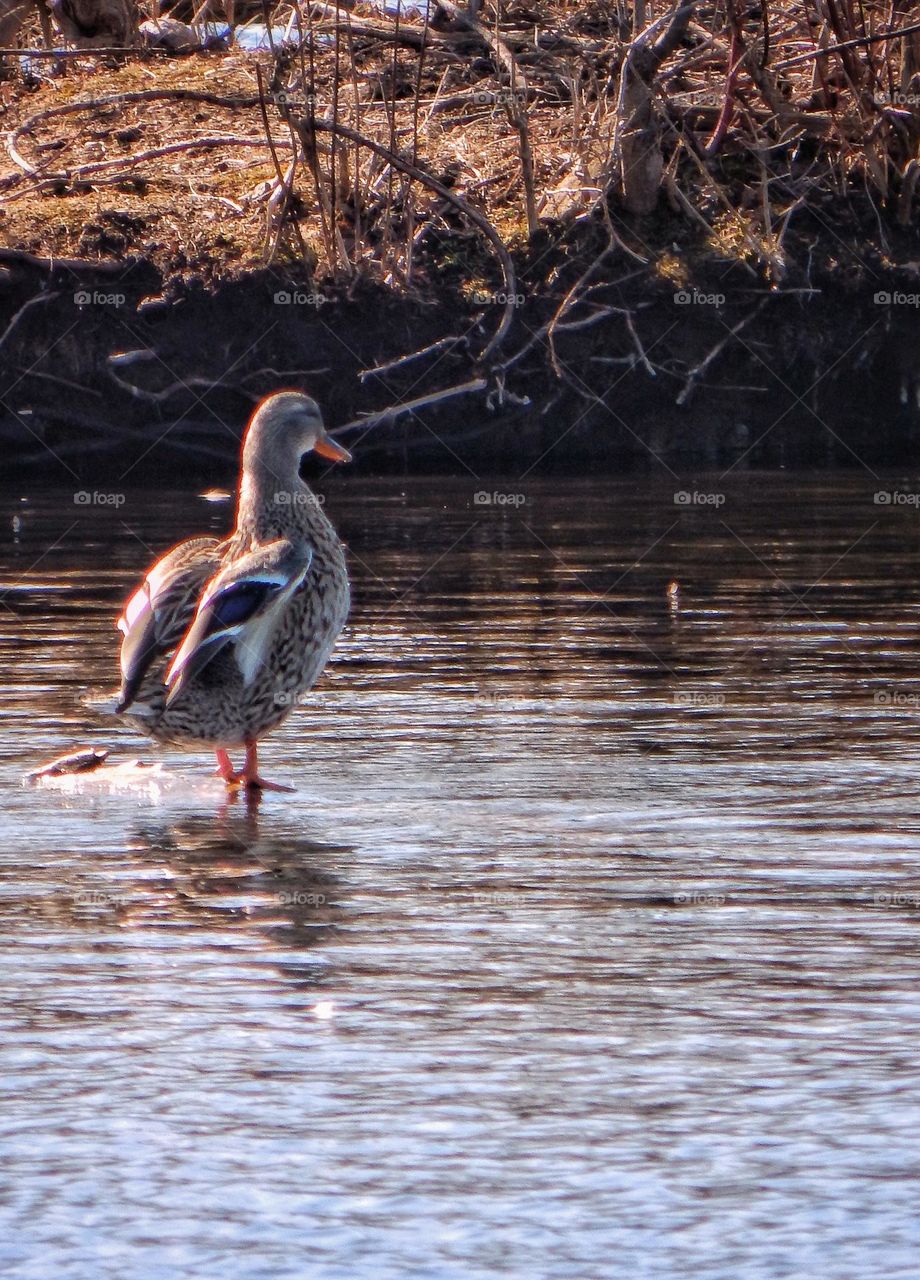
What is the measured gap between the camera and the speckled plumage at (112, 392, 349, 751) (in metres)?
6.76

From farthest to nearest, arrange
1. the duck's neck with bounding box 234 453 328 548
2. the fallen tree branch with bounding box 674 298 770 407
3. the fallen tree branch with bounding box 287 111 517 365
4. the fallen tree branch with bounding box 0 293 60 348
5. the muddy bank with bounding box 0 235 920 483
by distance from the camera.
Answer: the fallen tree branch with bounding box 0 293 60 348 < the fallen tree branch with bounding box 674 298 770 407 < the muddy bank with bounding box 0 235 920 483 < the fallen tree branch with bounding box 287 111 517 365 < the duck's neck with bounding box 234 453 328 548

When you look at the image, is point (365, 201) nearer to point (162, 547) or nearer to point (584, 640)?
point (162, 547)

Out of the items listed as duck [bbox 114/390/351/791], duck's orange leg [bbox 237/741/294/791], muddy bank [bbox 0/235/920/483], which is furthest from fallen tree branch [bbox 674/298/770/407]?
duck's orange leg [bbox 237/741/294/791]

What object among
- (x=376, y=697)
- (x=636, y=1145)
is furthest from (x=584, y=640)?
(x=636, y=1145)

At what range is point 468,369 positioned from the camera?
15.5 m

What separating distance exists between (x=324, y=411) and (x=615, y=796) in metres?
9.15

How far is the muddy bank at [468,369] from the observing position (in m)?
15.5

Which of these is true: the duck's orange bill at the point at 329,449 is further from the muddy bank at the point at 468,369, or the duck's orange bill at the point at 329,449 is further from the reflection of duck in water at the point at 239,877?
the muddy bank at the point at 468,369

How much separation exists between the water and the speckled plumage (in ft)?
0.90

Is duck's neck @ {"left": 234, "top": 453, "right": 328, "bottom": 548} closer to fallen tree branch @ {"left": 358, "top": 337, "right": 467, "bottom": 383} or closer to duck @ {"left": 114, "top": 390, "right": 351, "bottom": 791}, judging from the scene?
duck @ {"left": 114, "top": 390, "right": 351, "bottom": 791}

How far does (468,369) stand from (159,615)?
8.83m

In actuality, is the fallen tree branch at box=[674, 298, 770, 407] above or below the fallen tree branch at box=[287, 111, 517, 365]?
below

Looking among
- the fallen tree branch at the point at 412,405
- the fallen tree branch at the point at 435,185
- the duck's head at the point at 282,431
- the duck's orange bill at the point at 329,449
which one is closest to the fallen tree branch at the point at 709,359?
the fallen tree branch at the point at 435,185

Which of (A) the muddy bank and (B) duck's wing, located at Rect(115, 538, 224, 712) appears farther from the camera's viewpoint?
(A) the muddy bank
